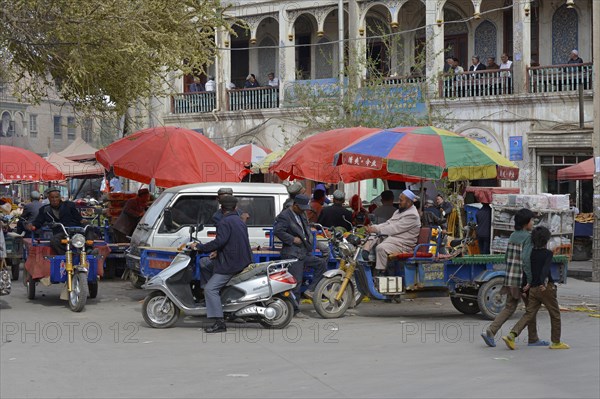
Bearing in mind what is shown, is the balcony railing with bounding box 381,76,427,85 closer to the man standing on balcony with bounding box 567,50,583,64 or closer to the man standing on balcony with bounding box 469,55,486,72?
the man standing on balcony with bounding box 469,55,486,72

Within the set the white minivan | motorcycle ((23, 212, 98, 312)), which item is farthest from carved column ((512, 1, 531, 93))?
motorcycle ((23, 212, 98, 312))

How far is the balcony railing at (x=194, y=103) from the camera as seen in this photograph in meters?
36.1

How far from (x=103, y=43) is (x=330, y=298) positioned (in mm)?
5249

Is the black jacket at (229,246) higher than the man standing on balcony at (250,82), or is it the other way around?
the man standing on balcony at (250,82)

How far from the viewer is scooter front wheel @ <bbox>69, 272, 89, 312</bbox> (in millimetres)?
→ 13953

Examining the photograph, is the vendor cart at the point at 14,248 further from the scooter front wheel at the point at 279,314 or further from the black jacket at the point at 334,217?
the scooter front wheel at the point at 279,314

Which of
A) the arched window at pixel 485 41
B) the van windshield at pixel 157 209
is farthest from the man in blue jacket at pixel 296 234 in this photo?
the arched window at pixel 485 41

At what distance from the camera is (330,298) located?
13.4 metres

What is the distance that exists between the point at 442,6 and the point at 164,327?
67.1ft

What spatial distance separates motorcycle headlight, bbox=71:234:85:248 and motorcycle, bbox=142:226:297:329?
7.62 ft

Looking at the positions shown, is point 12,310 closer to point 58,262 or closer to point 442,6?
point 58,262

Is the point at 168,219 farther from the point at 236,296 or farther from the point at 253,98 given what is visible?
the point at 253,98

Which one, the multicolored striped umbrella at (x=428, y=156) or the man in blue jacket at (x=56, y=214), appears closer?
the multicolored striped umbrella at (x=428, y=156)

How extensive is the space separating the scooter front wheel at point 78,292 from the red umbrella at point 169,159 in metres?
5.89
